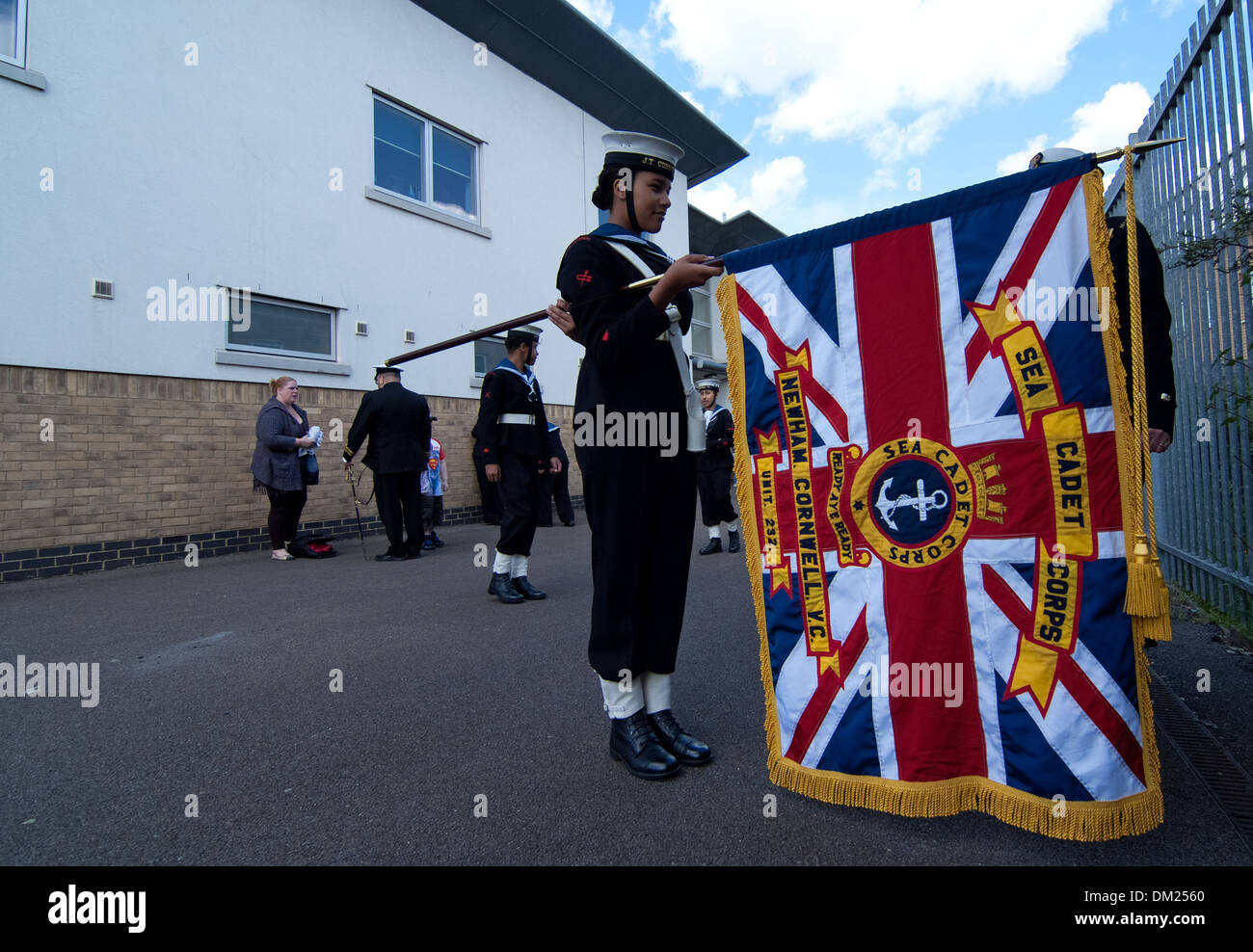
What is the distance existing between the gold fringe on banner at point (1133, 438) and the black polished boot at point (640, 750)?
4.29 feet

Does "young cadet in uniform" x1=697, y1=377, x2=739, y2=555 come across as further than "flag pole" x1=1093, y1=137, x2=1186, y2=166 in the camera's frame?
Yes

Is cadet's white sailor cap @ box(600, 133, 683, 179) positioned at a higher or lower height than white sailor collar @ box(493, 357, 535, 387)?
higher

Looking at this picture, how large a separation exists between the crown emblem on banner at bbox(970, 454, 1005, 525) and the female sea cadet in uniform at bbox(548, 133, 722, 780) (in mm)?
886

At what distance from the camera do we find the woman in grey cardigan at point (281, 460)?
273 inches

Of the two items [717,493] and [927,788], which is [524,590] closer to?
[717,493]

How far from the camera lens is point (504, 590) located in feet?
16.3

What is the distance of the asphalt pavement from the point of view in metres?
1.78

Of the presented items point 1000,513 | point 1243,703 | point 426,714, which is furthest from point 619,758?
point 1243,703
